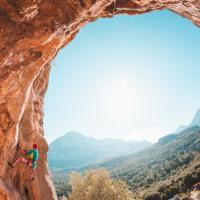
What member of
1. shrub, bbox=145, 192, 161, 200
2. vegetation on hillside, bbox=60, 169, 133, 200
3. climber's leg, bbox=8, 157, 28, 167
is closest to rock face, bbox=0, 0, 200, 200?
climber's leg, bbox=8, 157, 28, 167

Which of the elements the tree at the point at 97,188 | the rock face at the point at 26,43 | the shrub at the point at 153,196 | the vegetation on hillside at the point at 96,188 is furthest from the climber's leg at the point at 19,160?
the shrub at the point at 153,196

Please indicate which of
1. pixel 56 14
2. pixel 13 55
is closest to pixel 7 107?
pixel 13 55

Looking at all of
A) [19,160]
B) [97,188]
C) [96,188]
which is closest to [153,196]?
[97,188]

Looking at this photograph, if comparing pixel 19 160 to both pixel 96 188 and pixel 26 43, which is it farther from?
pixel 96 188

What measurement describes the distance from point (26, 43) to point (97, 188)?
94.6ft

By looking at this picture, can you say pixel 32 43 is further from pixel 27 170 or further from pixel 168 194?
pixel 168 194

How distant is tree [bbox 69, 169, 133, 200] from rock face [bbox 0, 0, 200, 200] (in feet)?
60.3

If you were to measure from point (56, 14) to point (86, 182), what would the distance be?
102ft

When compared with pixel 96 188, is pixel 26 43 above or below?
above

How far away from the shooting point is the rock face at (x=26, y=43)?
9266mm

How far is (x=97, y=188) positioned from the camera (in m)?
34.8

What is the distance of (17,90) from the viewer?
12.3 m

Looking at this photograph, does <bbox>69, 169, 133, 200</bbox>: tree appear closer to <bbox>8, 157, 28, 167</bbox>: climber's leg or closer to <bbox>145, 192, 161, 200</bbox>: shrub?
<bbox>8, 157, 28, 167</bbox>: climber's leg

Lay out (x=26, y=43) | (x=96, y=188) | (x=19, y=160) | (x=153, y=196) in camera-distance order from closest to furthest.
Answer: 1. (x=26, y=43)
2. (x=19, y=160)
3. (x=96, y=188)
4. (x=153, y=196)
